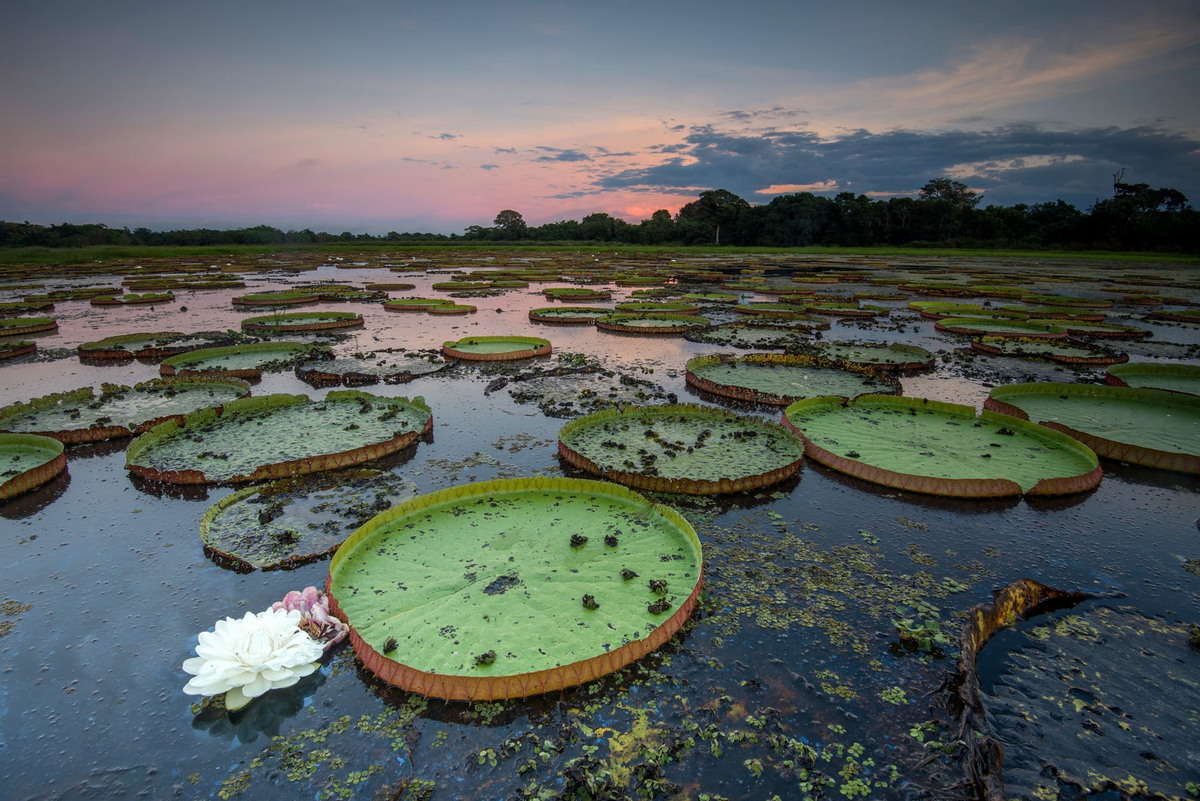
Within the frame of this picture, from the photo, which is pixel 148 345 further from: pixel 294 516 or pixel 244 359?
pixel 294 516

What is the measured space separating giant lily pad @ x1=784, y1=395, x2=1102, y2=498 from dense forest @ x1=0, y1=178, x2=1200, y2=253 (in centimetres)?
6040

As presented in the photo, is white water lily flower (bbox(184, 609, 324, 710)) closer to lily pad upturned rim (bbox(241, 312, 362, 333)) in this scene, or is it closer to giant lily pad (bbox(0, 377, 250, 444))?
giant lily pad (bbox(0, 377, 250, 444))

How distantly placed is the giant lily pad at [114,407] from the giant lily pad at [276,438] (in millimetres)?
773

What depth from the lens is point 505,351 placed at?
34.0 ft

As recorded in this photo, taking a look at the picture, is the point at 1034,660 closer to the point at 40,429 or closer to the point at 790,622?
the point at 790,622

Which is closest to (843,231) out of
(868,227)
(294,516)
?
(868,227)

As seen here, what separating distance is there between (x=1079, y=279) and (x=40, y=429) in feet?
117

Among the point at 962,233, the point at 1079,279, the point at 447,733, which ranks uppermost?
the point at 962,233

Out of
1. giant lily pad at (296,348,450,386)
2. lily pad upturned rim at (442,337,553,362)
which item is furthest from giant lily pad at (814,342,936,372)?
giant lily pad at (296,348,450,386)

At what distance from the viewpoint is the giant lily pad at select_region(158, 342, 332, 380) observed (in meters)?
8.70

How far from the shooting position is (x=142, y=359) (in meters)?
10.2

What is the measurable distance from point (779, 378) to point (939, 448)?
2981 mm

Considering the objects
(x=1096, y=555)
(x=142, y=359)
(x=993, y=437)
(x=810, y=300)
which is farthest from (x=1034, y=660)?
(x=810, y=300)

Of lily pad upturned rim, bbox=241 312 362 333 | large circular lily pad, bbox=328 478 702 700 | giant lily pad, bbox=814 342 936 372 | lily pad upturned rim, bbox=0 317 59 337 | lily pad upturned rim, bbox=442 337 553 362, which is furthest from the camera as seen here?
lily pad upturned rim, bbox=241 312 362 333
